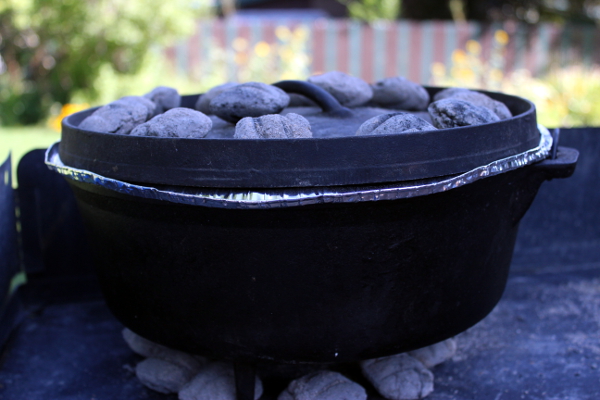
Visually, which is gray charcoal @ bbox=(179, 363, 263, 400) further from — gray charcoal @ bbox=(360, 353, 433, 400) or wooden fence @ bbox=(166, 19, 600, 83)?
wooden fence @ bbox=(166, 19, 600, 83)

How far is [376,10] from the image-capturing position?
1141cm

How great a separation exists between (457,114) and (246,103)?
0.52 meters

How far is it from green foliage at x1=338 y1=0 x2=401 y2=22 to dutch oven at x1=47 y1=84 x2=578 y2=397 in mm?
10490

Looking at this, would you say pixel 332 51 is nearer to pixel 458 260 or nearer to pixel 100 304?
pixel 100 304

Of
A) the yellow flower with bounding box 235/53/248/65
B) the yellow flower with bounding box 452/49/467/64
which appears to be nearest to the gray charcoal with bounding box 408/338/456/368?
the yellow flower with bounding box 452/49/467/64

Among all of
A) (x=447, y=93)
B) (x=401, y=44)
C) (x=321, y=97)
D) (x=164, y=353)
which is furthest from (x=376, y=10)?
(x=164, y=353)

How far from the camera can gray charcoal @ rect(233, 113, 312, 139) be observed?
4.00 feet

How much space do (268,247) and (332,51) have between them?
6.81m

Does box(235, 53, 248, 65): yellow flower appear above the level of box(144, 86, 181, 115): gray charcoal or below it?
below

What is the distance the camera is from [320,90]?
156cm

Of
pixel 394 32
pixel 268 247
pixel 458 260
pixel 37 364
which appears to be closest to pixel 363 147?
pixel 268 247

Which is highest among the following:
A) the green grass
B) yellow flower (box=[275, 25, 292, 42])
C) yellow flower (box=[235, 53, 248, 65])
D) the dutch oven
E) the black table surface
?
the dutch oven

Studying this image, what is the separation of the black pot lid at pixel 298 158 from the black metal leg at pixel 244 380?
0.52 m

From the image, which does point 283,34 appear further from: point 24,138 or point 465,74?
point 24,138
